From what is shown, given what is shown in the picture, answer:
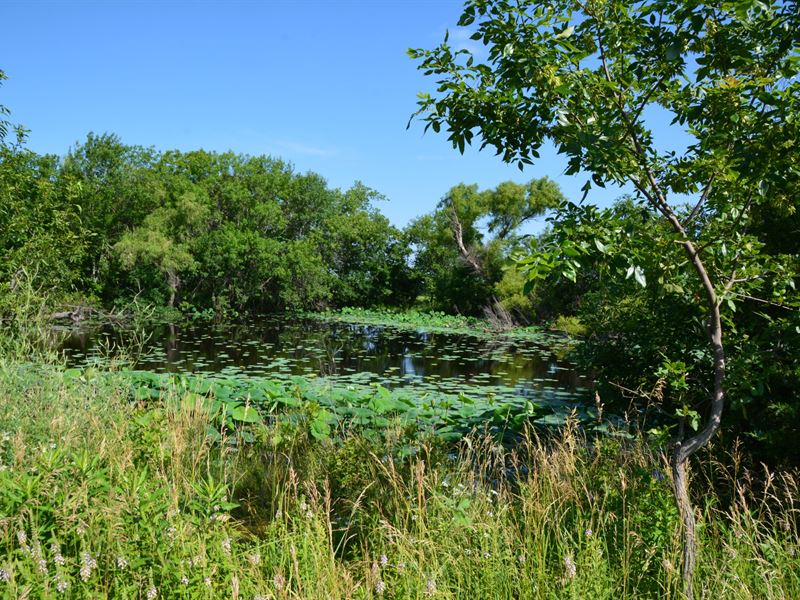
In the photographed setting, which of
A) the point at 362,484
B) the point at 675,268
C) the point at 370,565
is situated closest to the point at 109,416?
the point at 362,484

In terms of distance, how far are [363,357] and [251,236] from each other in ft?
48.4

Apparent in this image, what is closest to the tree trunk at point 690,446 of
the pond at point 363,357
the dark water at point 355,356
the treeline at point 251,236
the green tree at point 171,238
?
the pond at point 363,357

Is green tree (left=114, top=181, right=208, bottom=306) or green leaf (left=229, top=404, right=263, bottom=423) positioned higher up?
green tree (left=114, top=181, right=208, bottom=306)

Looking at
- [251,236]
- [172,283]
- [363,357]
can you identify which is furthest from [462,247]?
[363,357]

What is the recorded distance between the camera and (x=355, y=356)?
15.1 metres

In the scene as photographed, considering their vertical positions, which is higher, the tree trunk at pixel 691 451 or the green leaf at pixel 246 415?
the tree trunk at pixel 691 451

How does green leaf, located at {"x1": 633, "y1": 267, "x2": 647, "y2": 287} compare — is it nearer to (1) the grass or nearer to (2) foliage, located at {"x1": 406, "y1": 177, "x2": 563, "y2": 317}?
(1) the grass

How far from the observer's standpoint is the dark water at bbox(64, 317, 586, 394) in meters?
11.8

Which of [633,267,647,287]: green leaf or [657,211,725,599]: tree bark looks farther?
[657,211,725,599]: tree bark

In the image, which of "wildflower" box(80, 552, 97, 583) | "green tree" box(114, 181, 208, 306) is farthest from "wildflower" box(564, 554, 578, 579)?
"green tree" box(114, 181, 208, 306)

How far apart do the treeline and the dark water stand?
616 centimetres

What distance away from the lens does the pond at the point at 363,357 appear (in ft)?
37.2

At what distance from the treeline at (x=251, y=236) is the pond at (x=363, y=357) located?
620 cm

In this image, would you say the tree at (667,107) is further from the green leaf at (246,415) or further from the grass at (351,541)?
the green leaf at (246,415)
